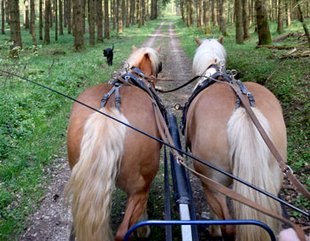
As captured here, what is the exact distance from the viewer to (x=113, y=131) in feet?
10.6

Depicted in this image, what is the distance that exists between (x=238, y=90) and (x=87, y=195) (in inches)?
69.4

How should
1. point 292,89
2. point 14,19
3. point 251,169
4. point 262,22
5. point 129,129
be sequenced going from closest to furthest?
point 251,169, point 129,129, point 292,89, point 262,22, point 14,19

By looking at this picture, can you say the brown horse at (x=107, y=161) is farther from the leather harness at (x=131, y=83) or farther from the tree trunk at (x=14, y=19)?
the tree trunk at (x=14, y=19)

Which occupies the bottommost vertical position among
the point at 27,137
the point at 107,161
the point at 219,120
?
the point at 27,137

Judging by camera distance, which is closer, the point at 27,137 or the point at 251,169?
the point at 251,169

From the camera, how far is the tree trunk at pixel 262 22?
587 inches

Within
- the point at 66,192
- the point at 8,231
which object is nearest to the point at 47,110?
the point at 8,231

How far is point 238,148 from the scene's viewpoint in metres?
3.19

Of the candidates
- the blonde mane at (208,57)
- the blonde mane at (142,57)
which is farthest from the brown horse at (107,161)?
the blonde mane at (208,57)

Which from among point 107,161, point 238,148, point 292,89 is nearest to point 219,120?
point 238,148

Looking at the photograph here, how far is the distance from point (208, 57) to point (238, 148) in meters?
2.23

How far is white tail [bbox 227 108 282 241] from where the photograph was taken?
3.15 metres

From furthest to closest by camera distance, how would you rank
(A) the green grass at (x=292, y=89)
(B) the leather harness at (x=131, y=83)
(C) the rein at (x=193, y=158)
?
(A) the green grass at (x=292, y=89) → (B) the leather harness at (x=131, y=83) → (C) the rein at (x=193, y=158)

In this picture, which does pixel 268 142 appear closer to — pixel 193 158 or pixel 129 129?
pixel 193 158
